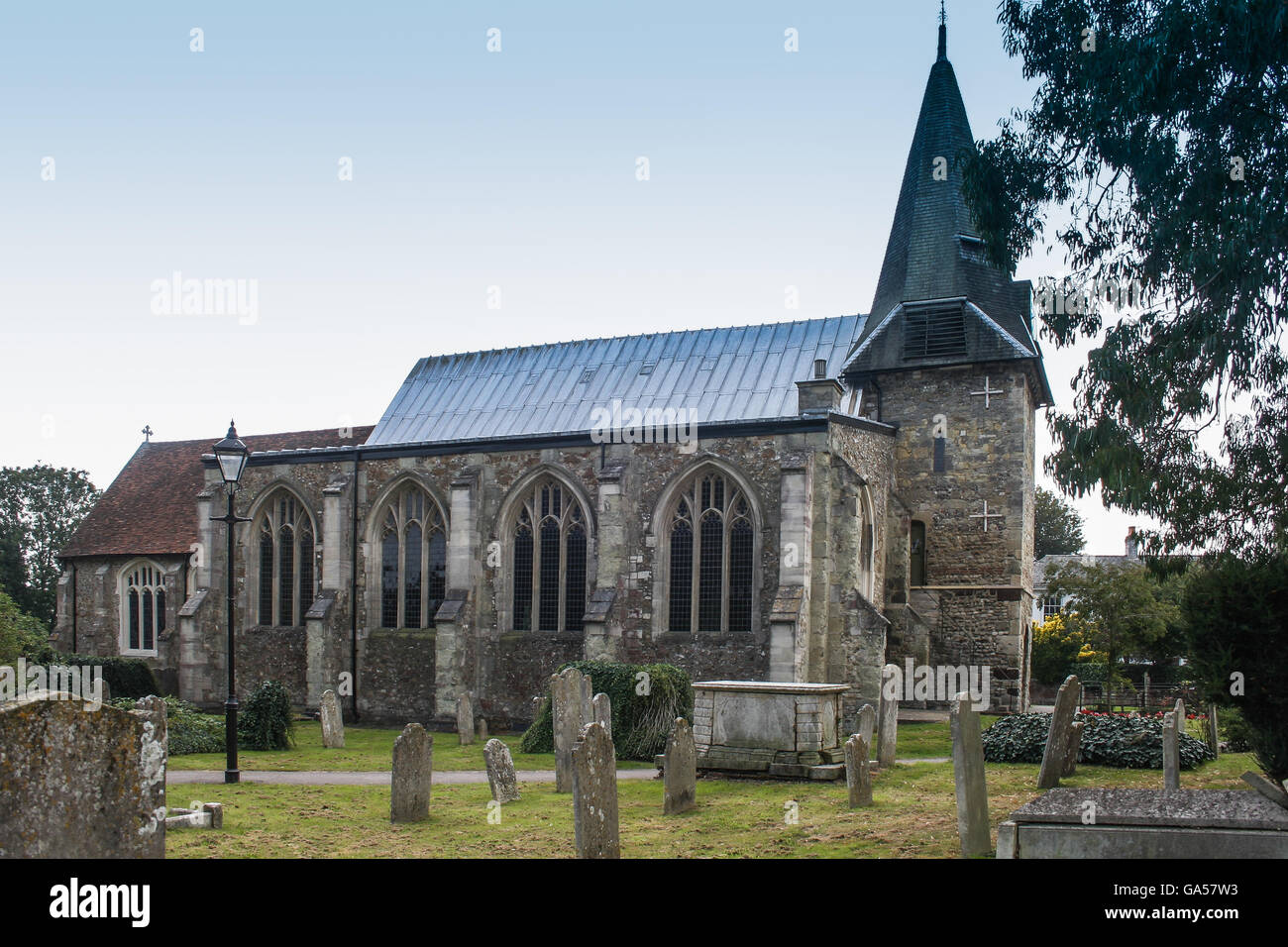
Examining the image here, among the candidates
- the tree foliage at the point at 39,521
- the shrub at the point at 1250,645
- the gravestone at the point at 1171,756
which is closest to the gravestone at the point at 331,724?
the gravestone at the point at 1171,756

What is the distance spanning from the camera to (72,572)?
35.9 meters

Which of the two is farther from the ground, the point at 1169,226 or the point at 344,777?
the point at 1169,226

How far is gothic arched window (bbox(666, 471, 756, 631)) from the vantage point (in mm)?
23766

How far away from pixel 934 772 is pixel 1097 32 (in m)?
10.0

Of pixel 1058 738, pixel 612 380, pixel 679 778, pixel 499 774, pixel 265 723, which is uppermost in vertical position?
pixel 612 380

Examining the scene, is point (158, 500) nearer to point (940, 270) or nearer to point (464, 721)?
point (464, 721)

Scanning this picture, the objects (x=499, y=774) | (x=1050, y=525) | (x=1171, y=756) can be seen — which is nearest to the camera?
(x=1171, y=756)

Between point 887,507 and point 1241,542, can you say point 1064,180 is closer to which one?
point 1241,542

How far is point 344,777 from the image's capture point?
1681cm

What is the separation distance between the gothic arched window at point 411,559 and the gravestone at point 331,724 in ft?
18.5

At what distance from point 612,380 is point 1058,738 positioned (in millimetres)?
16306

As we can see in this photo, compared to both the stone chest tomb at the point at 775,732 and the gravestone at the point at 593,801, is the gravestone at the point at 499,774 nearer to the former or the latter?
the stone chest tomb at the point at 775,732

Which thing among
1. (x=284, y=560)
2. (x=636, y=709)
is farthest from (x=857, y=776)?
(x=284, y=560)
